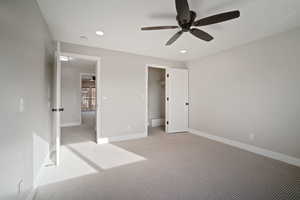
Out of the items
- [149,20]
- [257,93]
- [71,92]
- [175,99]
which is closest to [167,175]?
[149,20]

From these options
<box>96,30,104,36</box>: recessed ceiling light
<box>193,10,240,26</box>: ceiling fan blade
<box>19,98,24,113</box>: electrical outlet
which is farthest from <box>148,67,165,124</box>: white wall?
<box>19,98,24,113</box>: electrical outlet

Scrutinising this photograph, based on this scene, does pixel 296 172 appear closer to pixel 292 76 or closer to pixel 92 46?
pixel 292 76

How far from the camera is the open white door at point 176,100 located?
14.8 ft

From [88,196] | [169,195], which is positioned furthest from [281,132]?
[88,196]

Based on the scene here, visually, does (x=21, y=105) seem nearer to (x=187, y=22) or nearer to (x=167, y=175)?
(x=167, y=175)

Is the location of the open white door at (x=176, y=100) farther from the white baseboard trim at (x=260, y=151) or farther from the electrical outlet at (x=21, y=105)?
the electrical outlet at (x=21, y=105)

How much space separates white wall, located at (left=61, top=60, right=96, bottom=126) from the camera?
19.5 feet

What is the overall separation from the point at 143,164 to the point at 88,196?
3.31ft

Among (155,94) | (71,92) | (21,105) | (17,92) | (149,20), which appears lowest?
(21,105)

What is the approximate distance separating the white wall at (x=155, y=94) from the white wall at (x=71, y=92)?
8.35 ft

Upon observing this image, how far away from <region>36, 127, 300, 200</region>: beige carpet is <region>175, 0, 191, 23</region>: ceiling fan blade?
2213 millimetres

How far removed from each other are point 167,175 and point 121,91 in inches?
98.0

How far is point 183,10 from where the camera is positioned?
1.63 m

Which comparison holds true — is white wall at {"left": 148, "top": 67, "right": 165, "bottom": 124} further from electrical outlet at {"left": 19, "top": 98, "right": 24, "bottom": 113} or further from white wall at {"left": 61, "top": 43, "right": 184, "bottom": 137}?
electrical outlet at {"left": 19, "top": 98, "right": 24, "bottom": 113}
